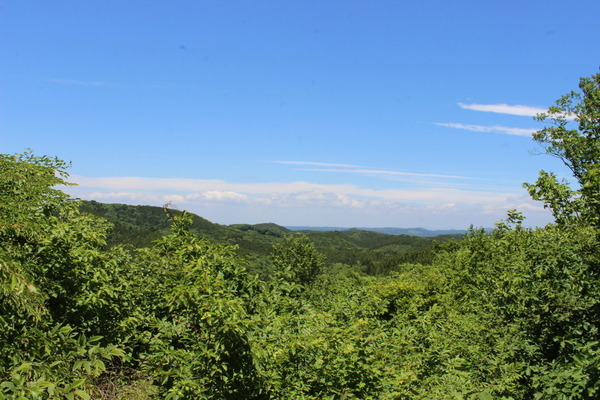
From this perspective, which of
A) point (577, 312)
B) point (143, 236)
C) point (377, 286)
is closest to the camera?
point (577, 312)

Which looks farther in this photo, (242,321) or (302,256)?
(302,256)

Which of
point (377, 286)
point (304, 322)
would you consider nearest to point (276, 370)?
point (304, 322)

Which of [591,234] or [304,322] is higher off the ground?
[591,234]

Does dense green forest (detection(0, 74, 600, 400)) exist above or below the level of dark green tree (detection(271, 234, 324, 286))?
above

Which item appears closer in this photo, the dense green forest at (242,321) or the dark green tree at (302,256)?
the dense green forest at (242,321)

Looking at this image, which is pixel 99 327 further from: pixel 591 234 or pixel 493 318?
pixel 493 318

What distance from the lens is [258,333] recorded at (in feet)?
20.9

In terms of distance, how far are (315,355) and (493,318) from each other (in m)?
7.31

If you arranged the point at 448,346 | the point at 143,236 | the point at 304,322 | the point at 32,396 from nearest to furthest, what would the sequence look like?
the point at 32,396 < the point at 304,322 < the point at 448,346 < the point at 143,236

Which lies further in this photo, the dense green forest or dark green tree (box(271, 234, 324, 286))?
dark green tree (box(271, 234, 324, 286))

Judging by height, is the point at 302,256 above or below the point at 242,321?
below

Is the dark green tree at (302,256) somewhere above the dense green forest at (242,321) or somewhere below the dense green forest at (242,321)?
below

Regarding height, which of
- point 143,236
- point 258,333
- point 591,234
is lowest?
point 143,236

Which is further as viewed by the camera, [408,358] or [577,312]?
[408,358]
